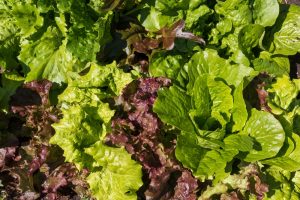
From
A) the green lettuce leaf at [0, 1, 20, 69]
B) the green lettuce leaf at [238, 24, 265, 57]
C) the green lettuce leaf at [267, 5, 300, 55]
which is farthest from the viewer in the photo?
the green lettuce leaf at [267, 5, 300, 55]

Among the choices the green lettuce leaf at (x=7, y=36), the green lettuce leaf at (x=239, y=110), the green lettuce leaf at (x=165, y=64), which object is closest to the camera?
the green lettuce leaf at (x=239, y=110)

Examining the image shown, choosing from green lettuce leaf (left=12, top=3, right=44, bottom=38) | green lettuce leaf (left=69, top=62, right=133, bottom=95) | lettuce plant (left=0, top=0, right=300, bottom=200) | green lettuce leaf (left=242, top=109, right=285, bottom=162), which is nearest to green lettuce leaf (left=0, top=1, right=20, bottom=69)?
lettuce plant (left=0, top=0, right=300, bottom=200)

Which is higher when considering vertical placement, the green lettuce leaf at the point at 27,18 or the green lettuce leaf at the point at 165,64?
the green lettuce leaf at the point at 27,18

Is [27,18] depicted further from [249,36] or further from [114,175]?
[249,36]

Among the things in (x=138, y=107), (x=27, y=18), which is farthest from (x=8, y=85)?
(x=138, y=107)

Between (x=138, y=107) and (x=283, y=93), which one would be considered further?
(x=283, y=93)

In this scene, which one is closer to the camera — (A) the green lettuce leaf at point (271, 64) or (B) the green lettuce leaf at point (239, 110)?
(B) the green lettuce leaf at point (239, 110)

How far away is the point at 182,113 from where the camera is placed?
10.7 ft

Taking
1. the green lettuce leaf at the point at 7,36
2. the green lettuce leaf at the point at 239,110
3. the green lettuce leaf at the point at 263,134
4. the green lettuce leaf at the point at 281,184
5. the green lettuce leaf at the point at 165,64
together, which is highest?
the green lettuce leaf at the point at 7,36

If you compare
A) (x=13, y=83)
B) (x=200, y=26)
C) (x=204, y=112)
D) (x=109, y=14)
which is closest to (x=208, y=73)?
(x=204, y=112)

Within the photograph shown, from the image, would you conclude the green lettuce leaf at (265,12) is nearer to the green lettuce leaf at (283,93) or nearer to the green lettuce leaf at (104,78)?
the green lettuce leaf at (283,93)

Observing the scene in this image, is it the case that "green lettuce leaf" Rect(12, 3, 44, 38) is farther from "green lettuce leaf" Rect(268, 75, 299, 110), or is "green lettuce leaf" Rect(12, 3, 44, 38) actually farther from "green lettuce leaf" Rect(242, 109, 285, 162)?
"green lettuce leaf" Rect(268, 75, 299, 110)

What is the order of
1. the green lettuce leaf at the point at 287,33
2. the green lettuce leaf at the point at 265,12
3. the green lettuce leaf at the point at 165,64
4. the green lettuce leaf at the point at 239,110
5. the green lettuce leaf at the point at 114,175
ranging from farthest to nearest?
1. the green lettuce leaf at the point at 287,33
2. the green lettuce leaf at the point at 265,12
3. the green lettuce leaf at the point at 165,64
4. the green lettuce leaf at the point at 239,110
5. the green lettuce leaf at the point at 114,175

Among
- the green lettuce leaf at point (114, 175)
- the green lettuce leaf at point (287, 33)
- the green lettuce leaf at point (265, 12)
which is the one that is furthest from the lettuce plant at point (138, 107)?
the green lettuce leaf at point (287, 33)
